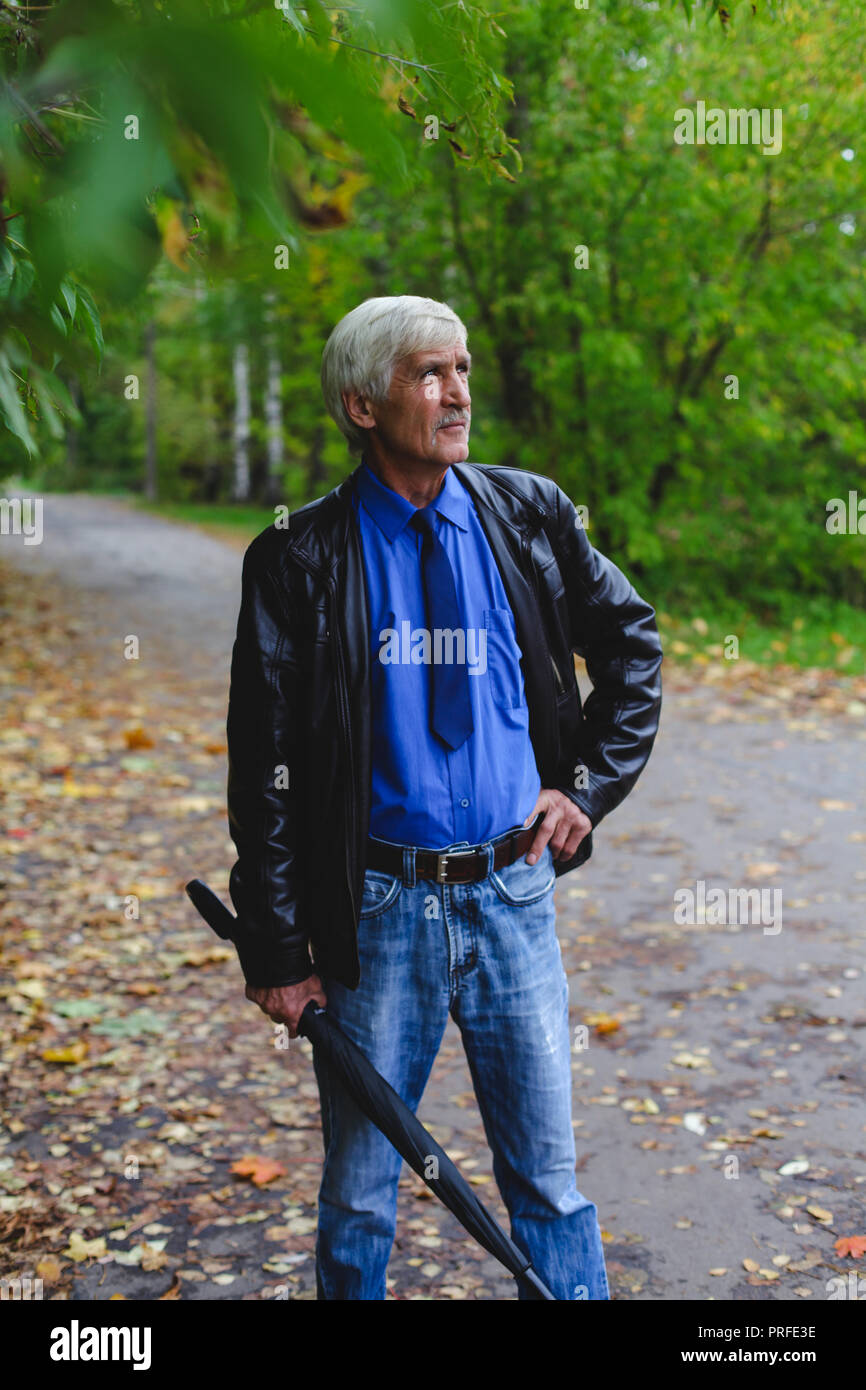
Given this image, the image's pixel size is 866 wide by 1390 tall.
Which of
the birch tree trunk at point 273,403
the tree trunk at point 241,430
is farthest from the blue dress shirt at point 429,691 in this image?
the tree trunk at point 241,430

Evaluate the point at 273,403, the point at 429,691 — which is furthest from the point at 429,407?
the point at 273,403

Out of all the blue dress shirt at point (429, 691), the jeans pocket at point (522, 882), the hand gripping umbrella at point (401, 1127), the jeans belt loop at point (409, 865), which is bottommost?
the hand gripping umbrella at point (401, 1127)

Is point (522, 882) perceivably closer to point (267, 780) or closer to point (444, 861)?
point (444, 861)

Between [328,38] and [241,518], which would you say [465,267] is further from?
[241,518]

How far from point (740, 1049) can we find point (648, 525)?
31.1ft

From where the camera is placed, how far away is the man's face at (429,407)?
2266 mm

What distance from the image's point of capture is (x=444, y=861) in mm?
2295

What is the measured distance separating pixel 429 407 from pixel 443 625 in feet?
1.32

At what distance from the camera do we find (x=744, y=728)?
9.90m

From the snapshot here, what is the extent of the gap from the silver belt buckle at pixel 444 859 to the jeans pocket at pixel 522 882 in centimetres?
8

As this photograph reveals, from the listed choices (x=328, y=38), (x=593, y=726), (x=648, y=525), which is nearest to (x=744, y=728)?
(x=648, y=525)

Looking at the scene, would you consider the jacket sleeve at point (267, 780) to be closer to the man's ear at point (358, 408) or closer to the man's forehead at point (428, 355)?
the man's ear at point (358, 408)

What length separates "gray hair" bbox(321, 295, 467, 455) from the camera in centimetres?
225

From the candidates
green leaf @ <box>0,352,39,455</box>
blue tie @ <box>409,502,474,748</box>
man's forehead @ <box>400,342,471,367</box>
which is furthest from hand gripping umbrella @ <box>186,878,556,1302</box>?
green leaf @ <box>0,352,39,455</box>
